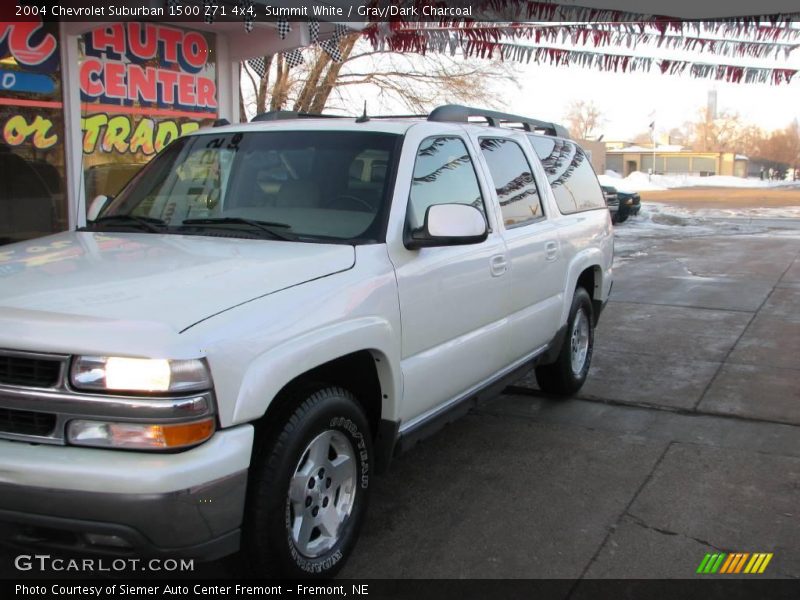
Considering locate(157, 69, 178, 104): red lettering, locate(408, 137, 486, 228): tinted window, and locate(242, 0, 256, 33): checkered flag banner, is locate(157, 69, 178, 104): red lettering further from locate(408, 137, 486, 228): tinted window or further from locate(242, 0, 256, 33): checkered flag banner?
locate(408, 137, 486, 228): tinted window

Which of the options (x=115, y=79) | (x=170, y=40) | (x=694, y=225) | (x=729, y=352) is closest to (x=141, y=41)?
(x=170, y=40)

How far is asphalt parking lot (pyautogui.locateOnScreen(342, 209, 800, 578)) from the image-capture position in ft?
11.6

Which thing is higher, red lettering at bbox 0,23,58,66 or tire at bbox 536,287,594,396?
red lettering at bbox 0,23,58,66

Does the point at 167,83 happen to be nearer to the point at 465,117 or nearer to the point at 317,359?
the point at 465,117

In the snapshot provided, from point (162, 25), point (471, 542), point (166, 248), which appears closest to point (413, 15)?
point (162, 25)

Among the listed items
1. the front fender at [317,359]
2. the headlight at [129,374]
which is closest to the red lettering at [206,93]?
the front fender at [317,359]

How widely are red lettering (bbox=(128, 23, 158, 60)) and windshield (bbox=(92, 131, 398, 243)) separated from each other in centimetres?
528

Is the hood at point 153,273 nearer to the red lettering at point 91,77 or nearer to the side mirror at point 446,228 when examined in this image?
the side mirror at point 446,228

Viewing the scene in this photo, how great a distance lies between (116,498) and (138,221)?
1.93m

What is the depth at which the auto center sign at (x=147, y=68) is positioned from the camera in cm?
868

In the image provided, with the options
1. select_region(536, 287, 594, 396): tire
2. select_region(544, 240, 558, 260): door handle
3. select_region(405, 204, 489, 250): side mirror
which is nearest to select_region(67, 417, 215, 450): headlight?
select_region(405, 204, 489, 250): side mirror

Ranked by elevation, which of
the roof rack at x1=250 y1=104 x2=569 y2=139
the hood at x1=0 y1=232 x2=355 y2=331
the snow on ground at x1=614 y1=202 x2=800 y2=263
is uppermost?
the roof rack at x1=250 y1=104 x2=569 y2=139

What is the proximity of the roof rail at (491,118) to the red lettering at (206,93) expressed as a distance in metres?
5.33

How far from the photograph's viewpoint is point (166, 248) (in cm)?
346
